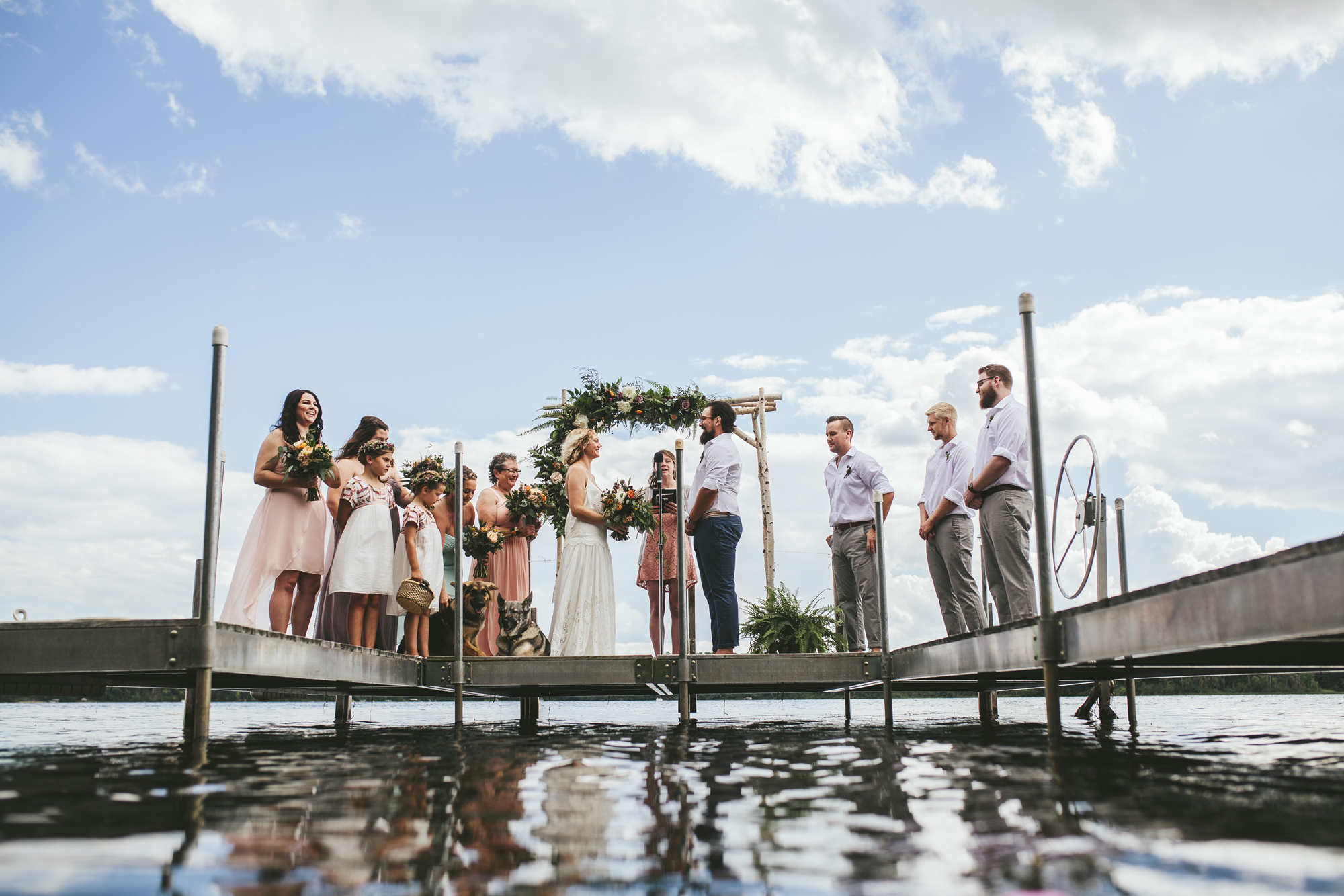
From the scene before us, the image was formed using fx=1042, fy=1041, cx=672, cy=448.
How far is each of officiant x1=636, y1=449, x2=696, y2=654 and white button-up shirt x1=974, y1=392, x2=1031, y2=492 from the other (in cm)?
212

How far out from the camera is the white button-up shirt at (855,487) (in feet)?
26.0

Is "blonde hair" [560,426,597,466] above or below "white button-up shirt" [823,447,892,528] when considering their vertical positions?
above

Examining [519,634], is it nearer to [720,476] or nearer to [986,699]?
[720,476]

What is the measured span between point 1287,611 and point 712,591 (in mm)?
4875

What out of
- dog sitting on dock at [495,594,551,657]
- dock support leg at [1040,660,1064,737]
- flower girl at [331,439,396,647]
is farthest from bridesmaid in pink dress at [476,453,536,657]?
dock support leg at [1040,660,1064,737]

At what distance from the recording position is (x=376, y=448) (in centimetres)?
752

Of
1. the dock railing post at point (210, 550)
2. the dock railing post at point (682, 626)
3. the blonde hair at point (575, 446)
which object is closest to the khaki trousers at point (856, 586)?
the dock railing post at point (682, 626)

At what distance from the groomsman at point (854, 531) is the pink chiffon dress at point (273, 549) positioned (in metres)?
3.80

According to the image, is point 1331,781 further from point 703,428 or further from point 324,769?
point 703,428

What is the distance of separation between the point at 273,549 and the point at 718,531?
312 centimetres

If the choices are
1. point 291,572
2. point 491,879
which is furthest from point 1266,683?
point 491,879

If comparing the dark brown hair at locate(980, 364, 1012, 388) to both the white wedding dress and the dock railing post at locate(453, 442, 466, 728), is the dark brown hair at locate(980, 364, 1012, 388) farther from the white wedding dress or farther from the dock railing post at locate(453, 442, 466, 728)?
the dock railing post at locate(453, 442, 466, 728)

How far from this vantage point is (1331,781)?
3.47m

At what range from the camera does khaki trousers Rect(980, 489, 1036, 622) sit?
6.32 metres
